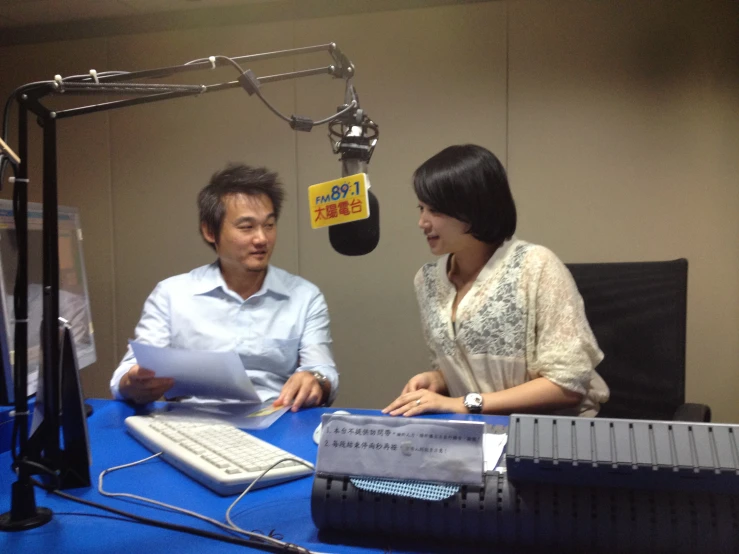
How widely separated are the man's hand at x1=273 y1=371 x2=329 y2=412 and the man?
274mm

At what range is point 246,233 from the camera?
1.97 metres

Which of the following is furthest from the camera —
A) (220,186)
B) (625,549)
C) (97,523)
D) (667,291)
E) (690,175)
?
(690,175)

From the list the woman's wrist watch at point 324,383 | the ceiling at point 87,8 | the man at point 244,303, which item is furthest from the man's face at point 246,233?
the ceiling at point 87,8

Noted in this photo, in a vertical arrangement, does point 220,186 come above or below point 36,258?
above

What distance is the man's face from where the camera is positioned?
196cm

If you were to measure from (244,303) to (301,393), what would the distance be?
1.97 feet

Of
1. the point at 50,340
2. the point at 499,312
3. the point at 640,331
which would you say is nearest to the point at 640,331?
the point at 640,331

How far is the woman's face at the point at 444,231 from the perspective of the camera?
1.66 m

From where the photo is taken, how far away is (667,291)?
5.38 feet

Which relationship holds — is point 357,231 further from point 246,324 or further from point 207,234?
point 207,234

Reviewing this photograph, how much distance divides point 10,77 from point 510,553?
12.1 feet

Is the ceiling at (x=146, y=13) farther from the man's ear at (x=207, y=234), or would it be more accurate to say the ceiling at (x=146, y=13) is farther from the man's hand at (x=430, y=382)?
the man's hand at (x=430, y=382)

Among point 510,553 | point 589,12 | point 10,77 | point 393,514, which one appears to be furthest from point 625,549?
point 10,77

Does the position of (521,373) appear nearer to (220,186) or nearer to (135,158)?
(220,186)
